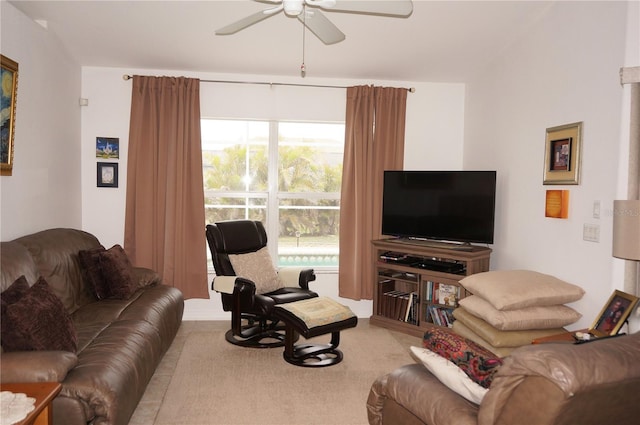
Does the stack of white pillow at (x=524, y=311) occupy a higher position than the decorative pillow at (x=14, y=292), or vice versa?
the decorative pillow at (x=14, y=292)

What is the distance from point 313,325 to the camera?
11.5ft

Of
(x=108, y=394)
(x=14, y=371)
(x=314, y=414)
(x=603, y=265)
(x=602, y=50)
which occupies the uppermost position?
(x=602, y=50)

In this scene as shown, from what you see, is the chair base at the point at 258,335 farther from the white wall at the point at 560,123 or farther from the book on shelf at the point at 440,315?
the white wall at the point at 560,123

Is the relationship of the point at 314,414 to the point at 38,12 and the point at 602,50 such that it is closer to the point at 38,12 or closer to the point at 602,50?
the point at 602,50

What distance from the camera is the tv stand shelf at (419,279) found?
172 inches

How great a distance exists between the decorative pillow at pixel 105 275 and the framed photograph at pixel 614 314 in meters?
3.19

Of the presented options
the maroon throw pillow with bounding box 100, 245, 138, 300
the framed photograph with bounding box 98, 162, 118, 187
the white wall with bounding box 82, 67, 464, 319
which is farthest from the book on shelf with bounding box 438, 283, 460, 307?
the framed photograph with bounding box 98, 162, 118, 187

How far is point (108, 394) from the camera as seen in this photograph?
2275 millimetres

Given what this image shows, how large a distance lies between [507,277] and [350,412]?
4.61 ft

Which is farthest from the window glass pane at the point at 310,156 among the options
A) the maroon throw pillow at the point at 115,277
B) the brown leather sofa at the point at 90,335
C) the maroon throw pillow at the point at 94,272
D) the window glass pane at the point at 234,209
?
the maroon throw pillow at the point at 94,272

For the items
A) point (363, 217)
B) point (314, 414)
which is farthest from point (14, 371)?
point (363, 217)

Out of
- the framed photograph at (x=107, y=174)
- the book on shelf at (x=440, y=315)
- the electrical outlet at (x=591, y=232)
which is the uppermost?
the framed photograph at (x=107, y=174)

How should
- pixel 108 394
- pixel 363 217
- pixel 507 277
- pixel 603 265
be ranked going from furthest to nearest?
pixel 363 217, pixel 507 277, pixel 603 265, pixel 108 394

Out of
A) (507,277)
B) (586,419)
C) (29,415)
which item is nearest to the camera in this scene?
(586,419)
